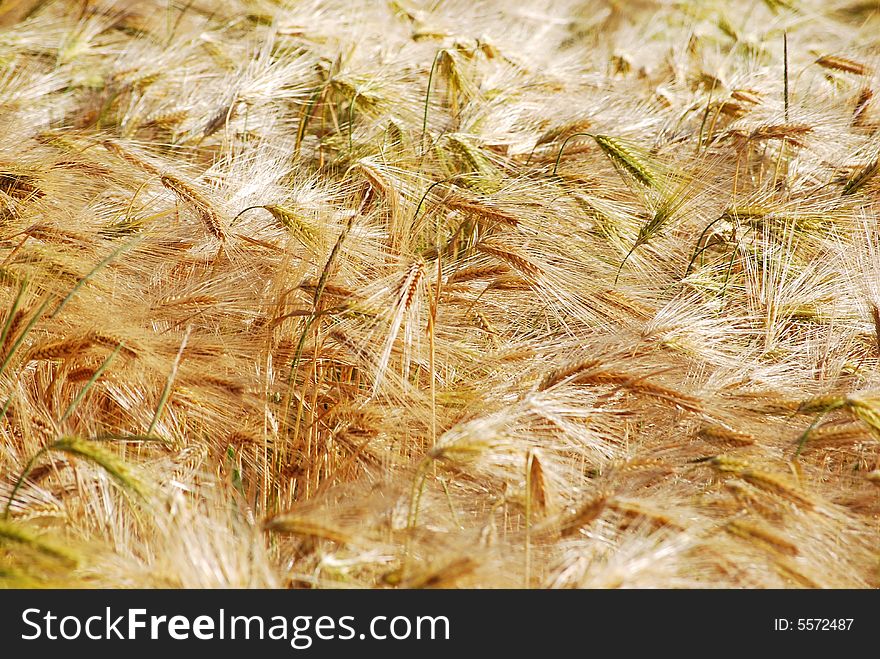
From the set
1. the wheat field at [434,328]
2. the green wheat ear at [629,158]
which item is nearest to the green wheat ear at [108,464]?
the wheat field at [434,328]

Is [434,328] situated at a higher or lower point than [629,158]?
lower

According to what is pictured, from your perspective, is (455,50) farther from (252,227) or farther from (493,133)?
(252,227)

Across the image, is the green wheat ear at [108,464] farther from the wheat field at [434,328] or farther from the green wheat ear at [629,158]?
the green wheat ear at [629,158]

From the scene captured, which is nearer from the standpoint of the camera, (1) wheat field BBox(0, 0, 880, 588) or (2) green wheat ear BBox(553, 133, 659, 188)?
(1) wheat field BBox(0, 0, 880, 588)

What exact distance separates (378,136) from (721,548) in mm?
1638

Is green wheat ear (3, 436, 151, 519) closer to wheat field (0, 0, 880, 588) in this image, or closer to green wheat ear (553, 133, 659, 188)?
wheat field (0, 0, 880, 588)

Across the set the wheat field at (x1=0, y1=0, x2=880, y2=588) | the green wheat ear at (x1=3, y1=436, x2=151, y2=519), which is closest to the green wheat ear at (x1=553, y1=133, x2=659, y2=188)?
the wheat field at (x1=0, y1=0, x2=880, y2=588)

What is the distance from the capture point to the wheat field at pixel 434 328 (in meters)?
1.39

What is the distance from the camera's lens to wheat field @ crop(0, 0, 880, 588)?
1389 millimetres

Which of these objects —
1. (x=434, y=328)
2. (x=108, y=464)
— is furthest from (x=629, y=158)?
(x=108, y=464)

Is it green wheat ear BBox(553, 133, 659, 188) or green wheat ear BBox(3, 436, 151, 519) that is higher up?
green wheat ear BBox(553, 133, 659, 188)

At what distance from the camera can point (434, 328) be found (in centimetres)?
174

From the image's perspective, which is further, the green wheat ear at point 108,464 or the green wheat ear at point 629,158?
the green wheat ear at point 629,158

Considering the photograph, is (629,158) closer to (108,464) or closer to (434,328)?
(434,328)
